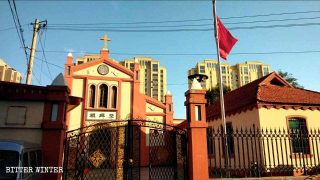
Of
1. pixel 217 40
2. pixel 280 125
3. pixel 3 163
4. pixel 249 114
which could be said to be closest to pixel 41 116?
pixel 3 163

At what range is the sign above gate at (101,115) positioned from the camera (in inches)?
866

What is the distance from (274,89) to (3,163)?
13.9 m

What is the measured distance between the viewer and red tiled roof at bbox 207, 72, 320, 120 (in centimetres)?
1401

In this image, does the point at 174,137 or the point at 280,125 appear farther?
the point at 280,125

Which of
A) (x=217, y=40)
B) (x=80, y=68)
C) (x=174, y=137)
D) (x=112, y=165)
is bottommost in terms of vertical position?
(x=112, y=165)

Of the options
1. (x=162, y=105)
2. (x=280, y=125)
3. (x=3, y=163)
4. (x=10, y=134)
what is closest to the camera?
(x=3, y=163)

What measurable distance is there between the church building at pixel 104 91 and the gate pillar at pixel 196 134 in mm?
13690

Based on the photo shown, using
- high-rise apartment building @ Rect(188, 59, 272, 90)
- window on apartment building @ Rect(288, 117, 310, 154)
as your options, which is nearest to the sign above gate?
window on apartment building @ Rect(288, 117, 310, 154)

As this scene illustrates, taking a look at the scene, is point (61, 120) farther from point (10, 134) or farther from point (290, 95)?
point (290, 95)

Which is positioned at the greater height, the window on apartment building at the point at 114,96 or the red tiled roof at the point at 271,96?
the window on apartment building at the point at 114,96

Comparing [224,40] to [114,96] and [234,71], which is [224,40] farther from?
[234,71]

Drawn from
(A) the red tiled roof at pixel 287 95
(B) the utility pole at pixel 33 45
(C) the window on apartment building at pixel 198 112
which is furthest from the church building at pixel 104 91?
(C) the window on apartment building at pixel 198 112

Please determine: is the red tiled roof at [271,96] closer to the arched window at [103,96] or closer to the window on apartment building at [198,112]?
the window on apartment building at [198,112]

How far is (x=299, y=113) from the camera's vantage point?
14305 millimetres
